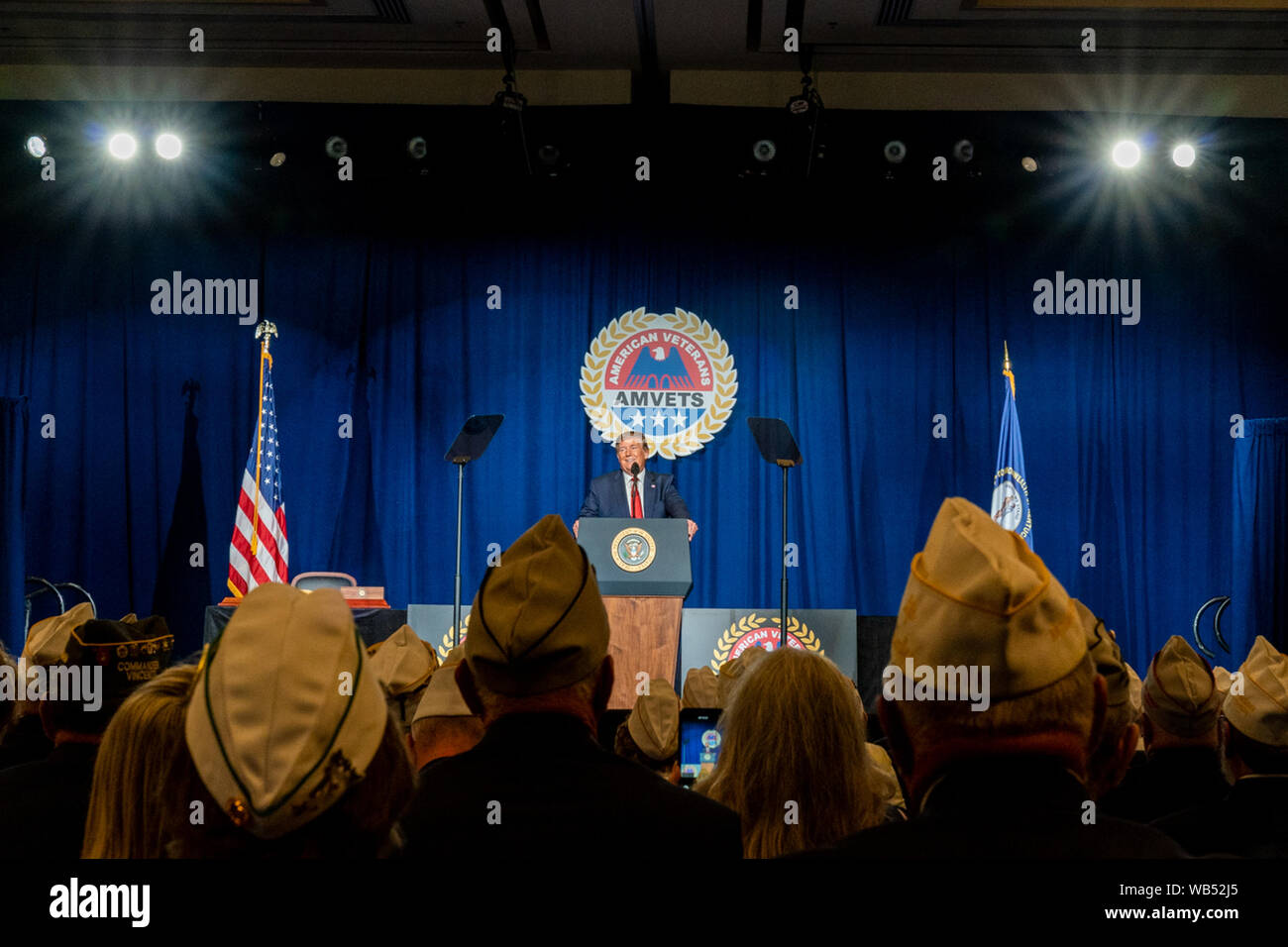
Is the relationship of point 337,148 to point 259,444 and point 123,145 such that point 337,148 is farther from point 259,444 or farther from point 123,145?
point 259,444

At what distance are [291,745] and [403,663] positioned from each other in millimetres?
1632

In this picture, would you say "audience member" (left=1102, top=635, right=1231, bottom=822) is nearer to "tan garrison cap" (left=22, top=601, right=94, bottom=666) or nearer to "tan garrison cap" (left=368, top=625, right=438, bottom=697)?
"tan garrison cap" (left=368, top=625, right=438, bottom=697)

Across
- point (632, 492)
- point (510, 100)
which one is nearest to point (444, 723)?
point (632, 492)

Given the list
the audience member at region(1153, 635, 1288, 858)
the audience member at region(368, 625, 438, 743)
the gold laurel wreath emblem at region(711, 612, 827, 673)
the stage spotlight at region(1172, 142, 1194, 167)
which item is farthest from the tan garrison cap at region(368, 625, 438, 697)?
the stage spotlight at region(1172, 142, 1194, 167)

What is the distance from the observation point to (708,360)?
26.5ft

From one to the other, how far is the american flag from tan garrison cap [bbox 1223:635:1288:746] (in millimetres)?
5768

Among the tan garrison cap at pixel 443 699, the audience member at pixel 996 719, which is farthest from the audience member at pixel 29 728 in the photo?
the audience member at pixel 996 719

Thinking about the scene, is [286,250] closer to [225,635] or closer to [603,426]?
[603,426]

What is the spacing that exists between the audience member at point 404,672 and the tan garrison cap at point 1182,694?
1.64 metres

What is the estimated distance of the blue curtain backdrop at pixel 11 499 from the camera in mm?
5254

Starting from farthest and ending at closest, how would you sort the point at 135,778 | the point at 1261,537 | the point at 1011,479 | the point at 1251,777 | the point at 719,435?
the point at 719,435 → the point at 1011,479 → the point at 1261,537 → the point at 1251,777 → the point at 135,778

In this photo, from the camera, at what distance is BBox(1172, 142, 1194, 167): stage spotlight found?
→ 23.7 feet

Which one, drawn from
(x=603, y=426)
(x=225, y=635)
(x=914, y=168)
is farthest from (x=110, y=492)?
(x=225, y=635)
